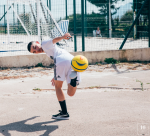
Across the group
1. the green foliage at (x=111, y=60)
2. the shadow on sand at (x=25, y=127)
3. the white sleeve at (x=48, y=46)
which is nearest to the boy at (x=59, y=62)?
the white sleeve at (x=48, y=46)

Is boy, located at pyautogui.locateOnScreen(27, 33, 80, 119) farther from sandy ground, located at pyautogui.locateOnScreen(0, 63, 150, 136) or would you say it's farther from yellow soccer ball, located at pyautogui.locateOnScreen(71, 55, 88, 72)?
sandy ground, located at pyautogui.locateOnScreen(0, 63, 150, 136)

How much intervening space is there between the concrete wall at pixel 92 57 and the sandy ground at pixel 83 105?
0.59 m

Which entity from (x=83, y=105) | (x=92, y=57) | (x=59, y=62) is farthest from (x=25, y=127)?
(x=92, y=57)

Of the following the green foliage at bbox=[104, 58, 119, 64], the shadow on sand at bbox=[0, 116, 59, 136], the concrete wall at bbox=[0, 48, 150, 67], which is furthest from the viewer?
the green foliage at bbox=[104, 58, 119, 64]

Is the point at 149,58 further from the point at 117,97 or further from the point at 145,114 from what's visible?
the point at 145,114

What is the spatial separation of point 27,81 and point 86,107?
2785 millimetres

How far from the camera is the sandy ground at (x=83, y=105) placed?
142 inches

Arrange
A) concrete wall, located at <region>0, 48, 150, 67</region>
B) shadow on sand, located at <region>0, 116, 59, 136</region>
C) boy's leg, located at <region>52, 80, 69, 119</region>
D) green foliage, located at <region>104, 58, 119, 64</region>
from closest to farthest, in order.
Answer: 1. shadow on sand, located at <region>0, 116, 59, 136</region>
2. boy's leg, located at <region>52, 80, 69, 119</region>
3. concrete wall, located at <region>0, 48, 150, 67</region>
4. green foliage, located at <region>104, 58, 119, 64</region>

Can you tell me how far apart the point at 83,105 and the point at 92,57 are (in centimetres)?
466

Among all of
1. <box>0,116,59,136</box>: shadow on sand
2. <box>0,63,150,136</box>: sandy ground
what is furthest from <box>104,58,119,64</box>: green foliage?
<box>0,116,59,136</box>: shadow on sand

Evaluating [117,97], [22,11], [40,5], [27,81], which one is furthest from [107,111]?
[22,11]

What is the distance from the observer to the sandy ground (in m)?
3.62

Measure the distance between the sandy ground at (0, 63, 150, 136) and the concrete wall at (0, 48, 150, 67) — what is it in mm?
592

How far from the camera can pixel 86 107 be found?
15.2ft
